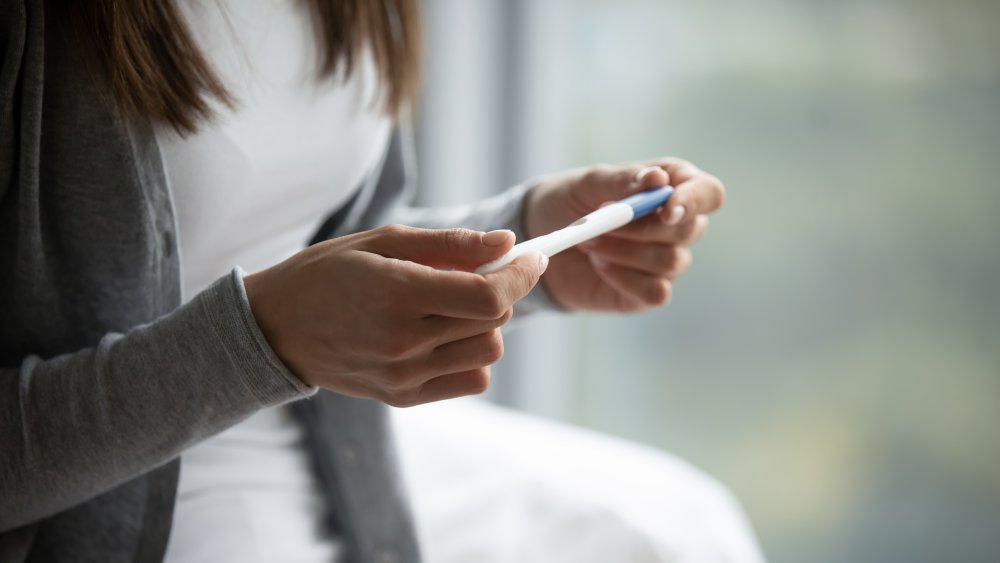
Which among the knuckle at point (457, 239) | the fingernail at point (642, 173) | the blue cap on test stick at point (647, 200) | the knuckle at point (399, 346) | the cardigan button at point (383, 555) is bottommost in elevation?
the cardigan button at point (383, 555)

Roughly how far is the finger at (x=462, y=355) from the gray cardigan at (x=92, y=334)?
80 millimetres

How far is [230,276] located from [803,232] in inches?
37.8

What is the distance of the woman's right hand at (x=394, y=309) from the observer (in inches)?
15.8

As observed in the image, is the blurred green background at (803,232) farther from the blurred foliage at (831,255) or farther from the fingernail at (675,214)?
the fingernail at (675,214)

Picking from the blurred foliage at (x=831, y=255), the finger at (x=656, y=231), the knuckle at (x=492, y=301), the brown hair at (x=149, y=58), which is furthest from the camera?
the blurred foliage at (x=831, y=255)

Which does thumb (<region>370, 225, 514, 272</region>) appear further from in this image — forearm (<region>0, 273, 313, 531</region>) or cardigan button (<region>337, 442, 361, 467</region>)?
cardigan button (<region>337, 442, 361, 467</region>)

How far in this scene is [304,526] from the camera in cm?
65

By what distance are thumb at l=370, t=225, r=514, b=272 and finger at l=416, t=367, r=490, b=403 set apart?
65 millimetres

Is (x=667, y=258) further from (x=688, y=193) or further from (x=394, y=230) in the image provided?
(x=394, y=230)

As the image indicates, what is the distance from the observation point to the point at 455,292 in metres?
0.39

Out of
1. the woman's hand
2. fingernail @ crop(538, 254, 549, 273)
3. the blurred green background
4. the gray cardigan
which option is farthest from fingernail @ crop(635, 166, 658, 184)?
the blurred green background

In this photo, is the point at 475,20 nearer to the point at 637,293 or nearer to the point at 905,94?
the point at 905,94

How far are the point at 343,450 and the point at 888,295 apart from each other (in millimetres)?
827

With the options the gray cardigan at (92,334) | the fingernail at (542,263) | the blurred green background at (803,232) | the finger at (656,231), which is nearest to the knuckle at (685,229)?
the finger at (656,231)
